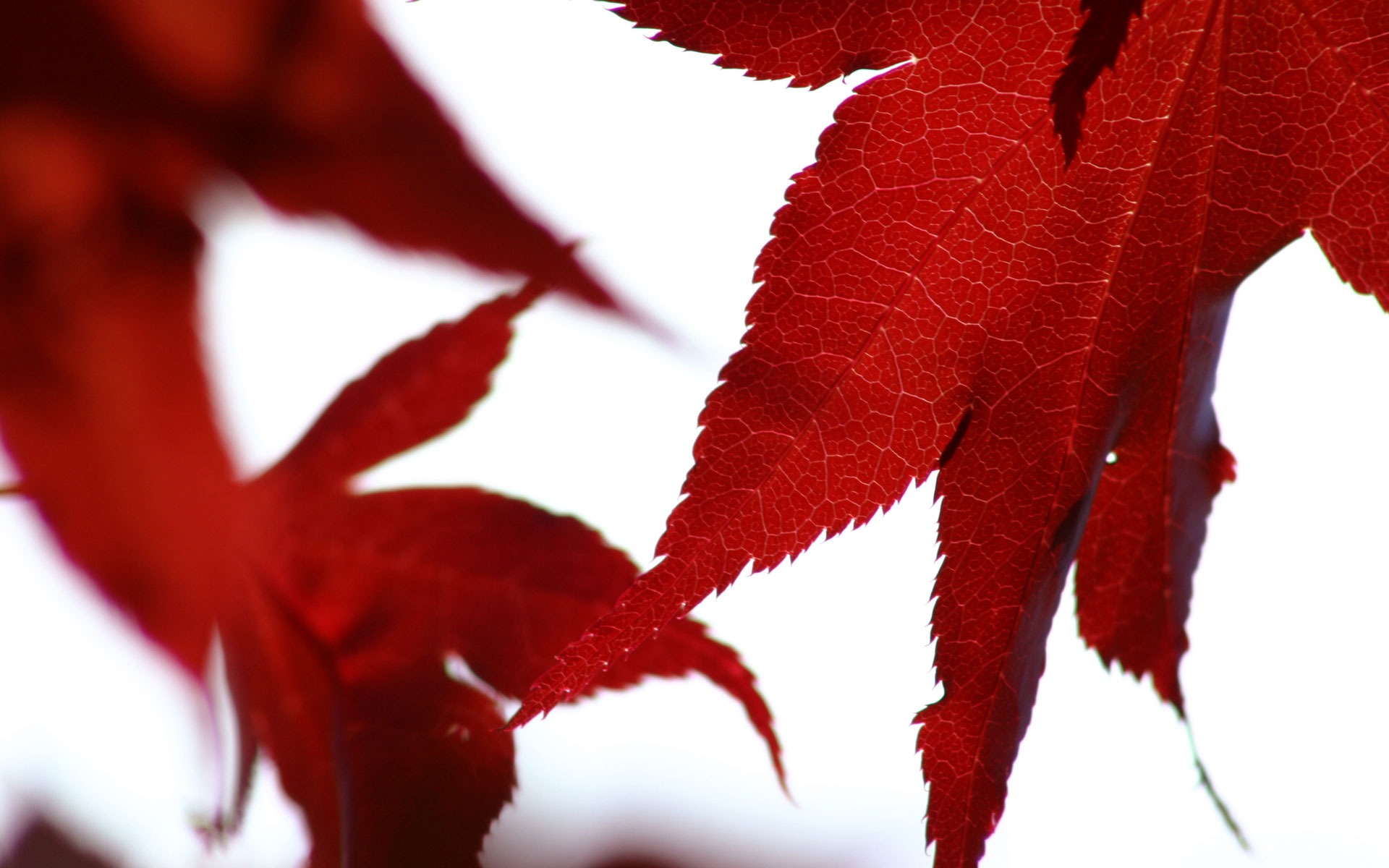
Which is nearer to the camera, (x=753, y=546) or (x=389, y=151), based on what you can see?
(x=753, y=546)

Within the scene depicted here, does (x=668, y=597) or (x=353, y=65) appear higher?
(x=353, y=65)

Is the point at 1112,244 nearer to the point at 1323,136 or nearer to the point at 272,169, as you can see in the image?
the point at 1323,136

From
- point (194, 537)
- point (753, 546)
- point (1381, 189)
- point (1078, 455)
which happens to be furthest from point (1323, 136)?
point (194, 537)

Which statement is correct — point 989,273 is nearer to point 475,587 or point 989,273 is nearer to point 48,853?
point 475,587

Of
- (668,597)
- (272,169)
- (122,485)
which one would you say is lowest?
(668,597)

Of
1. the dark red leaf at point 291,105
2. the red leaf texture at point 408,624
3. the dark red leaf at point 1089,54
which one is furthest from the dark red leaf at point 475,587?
the dark red leaf at point 1089,54

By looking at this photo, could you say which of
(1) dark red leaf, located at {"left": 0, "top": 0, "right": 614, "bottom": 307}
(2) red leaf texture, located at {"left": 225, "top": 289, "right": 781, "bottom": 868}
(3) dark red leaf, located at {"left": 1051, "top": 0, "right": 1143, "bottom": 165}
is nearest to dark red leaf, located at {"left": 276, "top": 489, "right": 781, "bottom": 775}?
(2) red leaf texture, located at {"left": 225, "top": 289, "right": 781, "bottom": 868}
